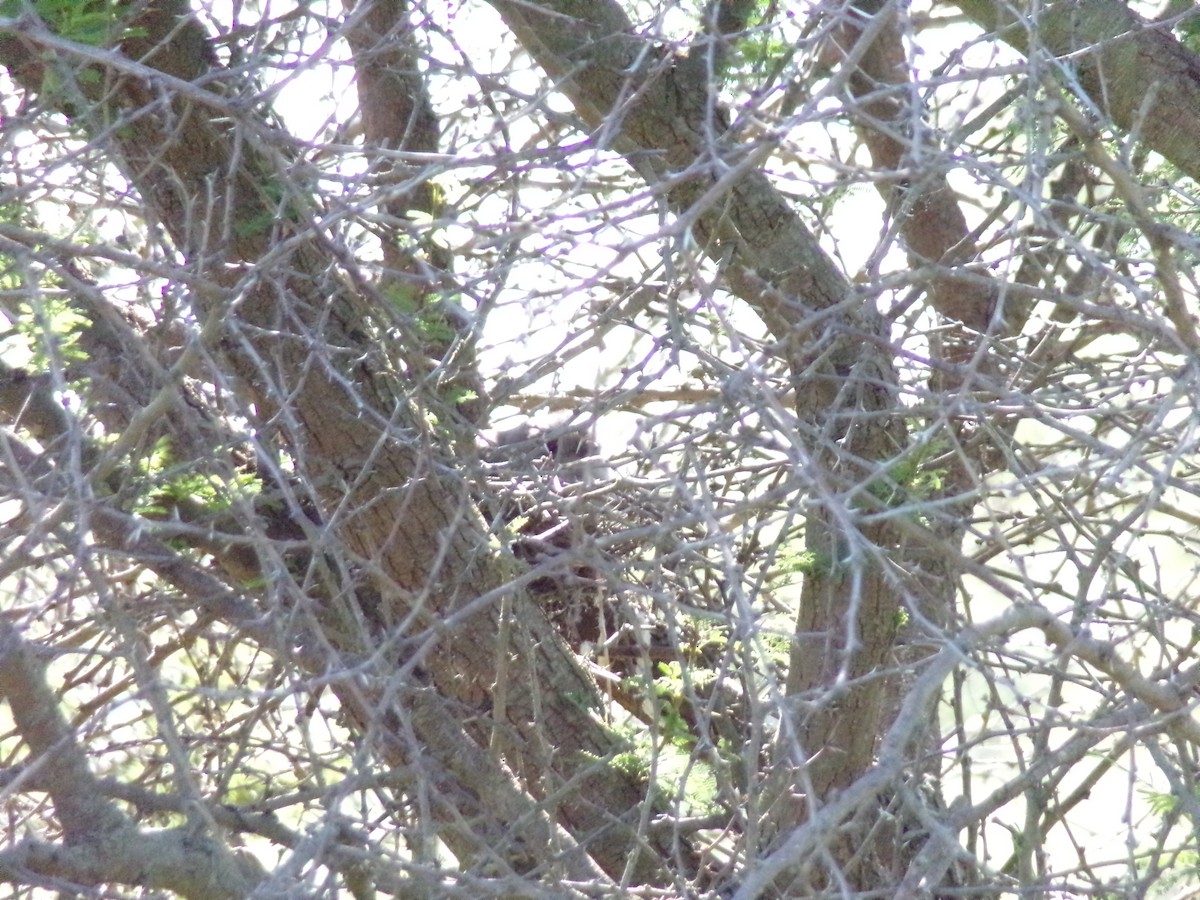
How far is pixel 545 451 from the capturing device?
3781mm

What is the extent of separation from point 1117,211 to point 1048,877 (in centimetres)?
190

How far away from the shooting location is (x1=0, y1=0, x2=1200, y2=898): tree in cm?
218

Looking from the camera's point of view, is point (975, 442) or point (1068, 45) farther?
point (1068, 45)

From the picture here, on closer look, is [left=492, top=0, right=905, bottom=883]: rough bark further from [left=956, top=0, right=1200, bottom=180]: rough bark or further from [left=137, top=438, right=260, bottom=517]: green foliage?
[left=137, top=438, right=260, bottom=517]: green foliage

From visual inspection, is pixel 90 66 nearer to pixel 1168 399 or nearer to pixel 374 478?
pixel 374 478

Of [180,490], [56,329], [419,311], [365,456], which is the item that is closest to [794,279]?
[419,311]

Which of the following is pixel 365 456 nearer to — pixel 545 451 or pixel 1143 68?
pixel 545 451

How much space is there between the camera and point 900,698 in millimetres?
3543

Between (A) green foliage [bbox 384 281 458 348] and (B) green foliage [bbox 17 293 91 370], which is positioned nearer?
(B) green foliage [bbox 17 293 91 370]

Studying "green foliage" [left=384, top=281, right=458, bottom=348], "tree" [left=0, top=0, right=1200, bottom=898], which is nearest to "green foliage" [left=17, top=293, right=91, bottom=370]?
"tree" [left=0, top=0, right=1200, bottom=898]

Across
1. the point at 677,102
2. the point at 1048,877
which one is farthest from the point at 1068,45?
the point at 1048,877

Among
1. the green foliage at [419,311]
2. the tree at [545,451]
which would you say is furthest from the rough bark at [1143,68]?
the green foliage at [419,311]

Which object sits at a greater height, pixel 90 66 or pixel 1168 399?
pixel 90 66

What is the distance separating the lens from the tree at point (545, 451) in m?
2.18
